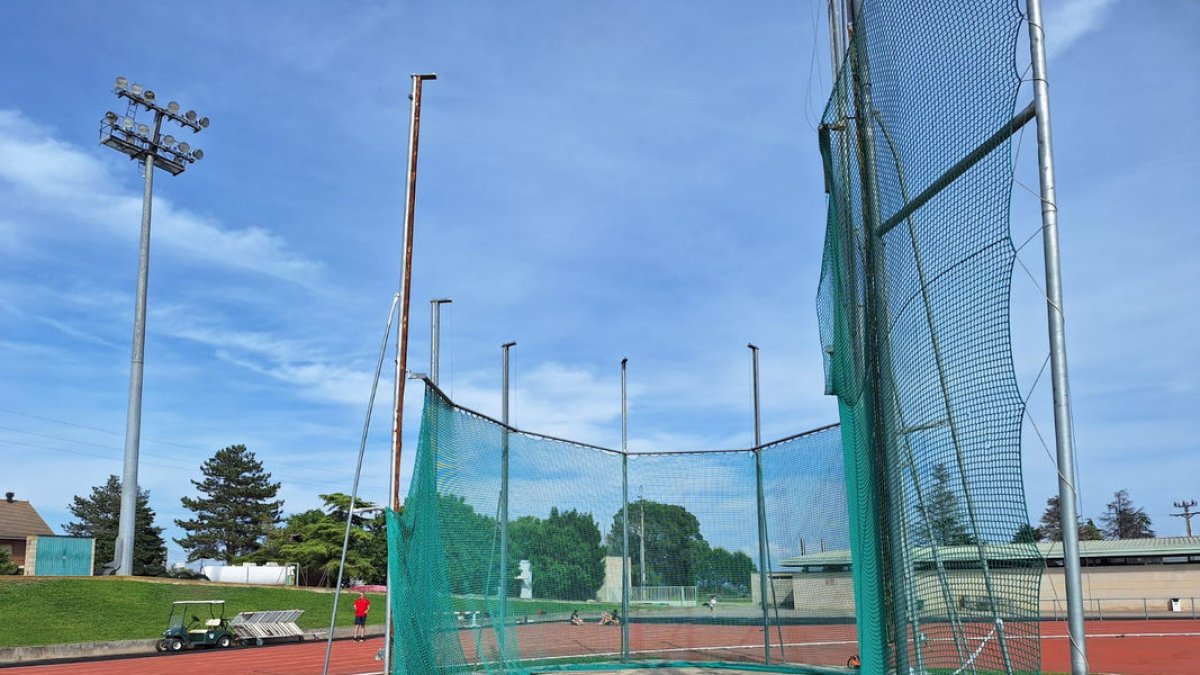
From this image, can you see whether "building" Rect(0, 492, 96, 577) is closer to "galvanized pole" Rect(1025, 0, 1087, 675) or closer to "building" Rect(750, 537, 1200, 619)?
"building" Rect(750, 537, 1200, 619)

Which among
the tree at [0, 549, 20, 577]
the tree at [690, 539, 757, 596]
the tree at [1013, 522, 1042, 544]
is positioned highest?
the tree at [1013, 522, 1042, 544]

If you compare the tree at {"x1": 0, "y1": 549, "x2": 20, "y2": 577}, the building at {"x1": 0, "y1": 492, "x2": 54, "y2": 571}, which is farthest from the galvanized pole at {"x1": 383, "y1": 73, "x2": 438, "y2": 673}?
the building at {"x1": 0, "y1": 492, "x2": 54, "y2": 571}

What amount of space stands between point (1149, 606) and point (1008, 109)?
114ft

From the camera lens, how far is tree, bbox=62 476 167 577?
5834cm

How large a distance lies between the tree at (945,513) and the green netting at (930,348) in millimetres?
12

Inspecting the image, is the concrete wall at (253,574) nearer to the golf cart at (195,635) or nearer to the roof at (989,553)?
the golf cart at (195,635)

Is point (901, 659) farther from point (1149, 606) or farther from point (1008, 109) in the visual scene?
point (1149, 606)

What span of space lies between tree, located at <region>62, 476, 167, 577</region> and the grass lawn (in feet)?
44.5

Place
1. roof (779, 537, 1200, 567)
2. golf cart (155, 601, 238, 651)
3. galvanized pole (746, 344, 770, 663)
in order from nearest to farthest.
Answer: roof (779, 537, 1200, 567) → galvanized pole (746, 344, 770, 663) → golf cart (155, 601, 238, 651)

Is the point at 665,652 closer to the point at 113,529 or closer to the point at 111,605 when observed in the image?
the point at 111,605

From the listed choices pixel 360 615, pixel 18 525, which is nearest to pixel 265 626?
pixel 360 615

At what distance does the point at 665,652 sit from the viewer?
13.0 metres

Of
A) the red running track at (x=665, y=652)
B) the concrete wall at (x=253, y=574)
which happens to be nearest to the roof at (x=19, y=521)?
the concrete wall at (x=253, y=574)

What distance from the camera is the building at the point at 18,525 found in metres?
46.2
